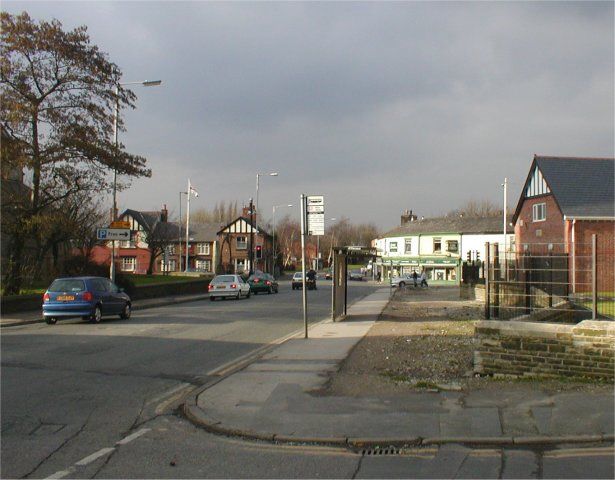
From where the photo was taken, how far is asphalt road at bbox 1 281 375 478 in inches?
260

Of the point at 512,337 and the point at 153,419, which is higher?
the point at 512,337

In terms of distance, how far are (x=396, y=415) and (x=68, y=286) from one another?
47.8 feet

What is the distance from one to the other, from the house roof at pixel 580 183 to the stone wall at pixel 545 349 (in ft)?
106

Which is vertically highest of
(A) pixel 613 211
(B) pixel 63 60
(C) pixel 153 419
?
(B) pixel 63 60

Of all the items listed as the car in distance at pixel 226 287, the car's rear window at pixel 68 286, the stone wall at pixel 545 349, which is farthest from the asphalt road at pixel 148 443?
the car in distance at pixel 226 287

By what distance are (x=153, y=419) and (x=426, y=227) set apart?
251 feet

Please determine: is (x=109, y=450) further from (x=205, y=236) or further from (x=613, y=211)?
(x=205, y=236)

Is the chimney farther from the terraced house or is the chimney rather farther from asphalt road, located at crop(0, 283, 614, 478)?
asphalt road, located at crop(0, 283, 614, 478)

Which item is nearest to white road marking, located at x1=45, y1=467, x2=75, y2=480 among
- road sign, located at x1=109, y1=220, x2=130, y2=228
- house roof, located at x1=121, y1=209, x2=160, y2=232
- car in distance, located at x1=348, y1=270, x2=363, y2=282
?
road sign, located at x1=109, y1=220, x2=130, y2=228

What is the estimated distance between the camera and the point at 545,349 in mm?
9164

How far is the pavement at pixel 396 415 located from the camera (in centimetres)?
642

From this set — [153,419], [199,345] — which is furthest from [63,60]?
[153,419]

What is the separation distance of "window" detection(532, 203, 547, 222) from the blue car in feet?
107

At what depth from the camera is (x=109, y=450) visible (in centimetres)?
631
